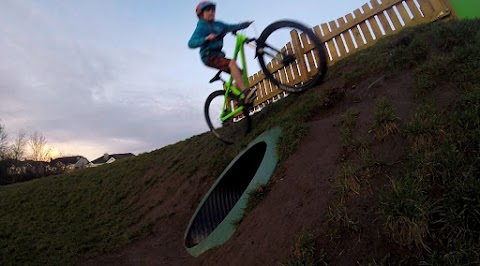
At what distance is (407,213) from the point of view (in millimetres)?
2158

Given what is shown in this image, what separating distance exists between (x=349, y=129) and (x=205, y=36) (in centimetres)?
326

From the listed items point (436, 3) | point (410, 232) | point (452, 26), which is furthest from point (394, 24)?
point (410, 232)

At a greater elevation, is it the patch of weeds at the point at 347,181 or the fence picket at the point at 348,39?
the fence picket at the point at 348,39

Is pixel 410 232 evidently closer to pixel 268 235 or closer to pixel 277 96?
pixel 268 235

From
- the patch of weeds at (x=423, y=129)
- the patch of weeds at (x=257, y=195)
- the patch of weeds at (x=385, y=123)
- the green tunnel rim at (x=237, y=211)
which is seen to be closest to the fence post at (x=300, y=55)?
the green tunnel rim at (x=237, y=211)

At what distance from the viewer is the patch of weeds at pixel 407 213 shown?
6.79 ft

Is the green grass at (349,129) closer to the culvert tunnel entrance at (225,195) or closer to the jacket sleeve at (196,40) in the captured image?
the culvert tunnel entrance at (225,195)

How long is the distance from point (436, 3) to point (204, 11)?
4479 millimetres

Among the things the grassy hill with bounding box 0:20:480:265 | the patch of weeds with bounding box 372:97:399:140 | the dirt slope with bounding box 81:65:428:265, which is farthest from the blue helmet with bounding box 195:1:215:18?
the patch of weeds with bounding box 372:97:399:140

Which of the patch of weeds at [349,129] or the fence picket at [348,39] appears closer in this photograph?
the patch of weeds at [349,129]

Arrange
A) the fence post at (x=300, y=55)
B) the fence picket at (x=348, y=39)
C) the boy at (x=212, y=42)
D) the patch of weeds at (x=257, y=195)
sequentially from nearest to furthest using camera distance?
the patch of weeds at (x=257, y=195), the boy at (x=212, y=42), the fence picket at (x=348, y=39), the fence post at (x=300, y=55)

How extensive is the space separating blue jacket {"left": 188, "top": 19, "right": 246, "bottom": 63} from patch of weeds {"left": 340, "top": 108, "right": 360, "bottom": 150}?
8.81ft

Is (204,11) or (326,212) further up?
(204,11)

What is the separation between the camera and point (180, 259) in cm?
473
